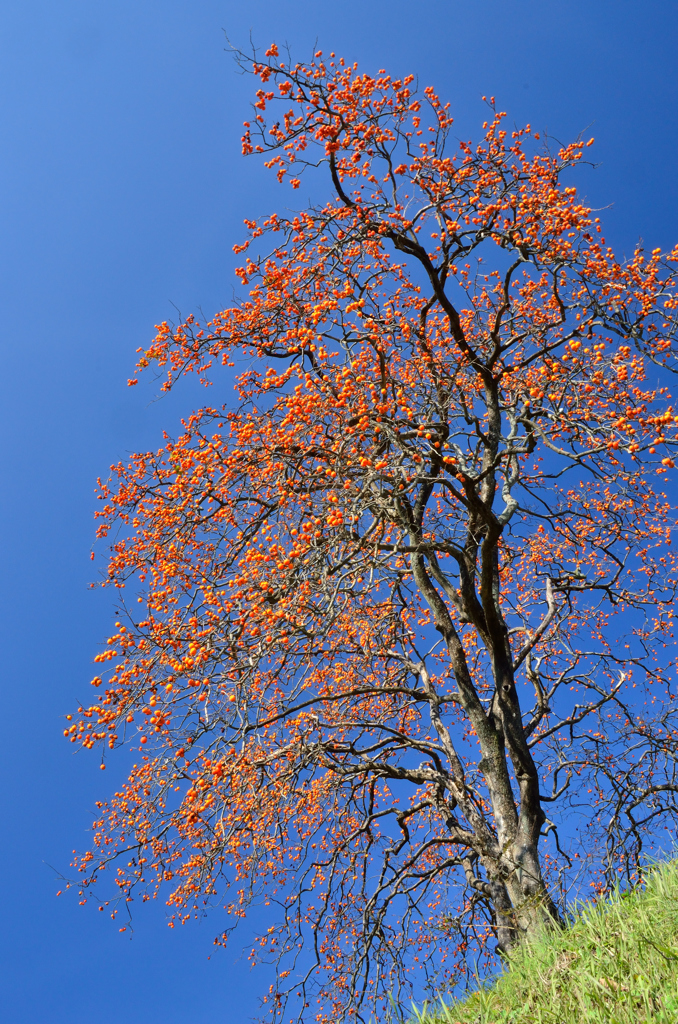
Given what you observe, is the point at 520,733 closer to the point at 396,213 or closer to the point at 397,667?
the point at 397,667

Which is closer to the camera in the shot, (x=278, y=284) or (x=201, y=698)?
(x=201, y=698)

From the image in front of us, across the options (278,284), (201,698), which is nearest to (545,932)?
(201,698)

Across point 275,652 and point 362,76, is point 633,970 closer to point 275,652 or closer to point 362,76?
point 275,652

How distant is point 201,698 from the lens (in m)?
5.35

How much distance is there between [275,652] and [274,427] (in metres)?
2.46

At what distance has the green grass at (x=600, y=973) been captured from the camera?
3352mm

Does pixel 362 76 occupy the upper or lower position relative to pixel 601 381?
upper

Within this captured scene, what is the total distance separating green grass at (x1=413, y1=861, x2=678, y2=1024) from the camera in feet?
11.0

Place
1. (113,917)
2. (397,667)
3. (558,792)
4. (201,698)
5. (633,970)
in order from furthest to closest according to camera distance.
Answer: (397,667), (558,792), (113,917), (201,698), (633,970)

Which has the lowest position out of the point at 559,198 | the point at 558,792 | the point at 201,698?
the point at 558,792

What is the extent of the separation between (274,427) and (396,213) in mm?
2870

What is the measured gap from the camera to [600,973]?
364cm

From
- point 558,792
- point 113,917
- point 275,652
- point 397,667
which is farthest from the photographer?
point 397,667

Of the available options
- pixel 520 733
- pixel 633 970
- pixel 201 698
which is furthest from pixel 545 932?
pixel 201 698
